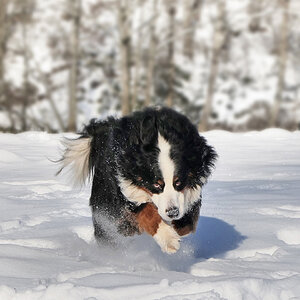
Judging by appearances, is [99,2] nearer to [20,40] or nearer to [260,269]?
[20,40]

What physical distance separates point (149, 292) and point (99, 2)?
18.5 metres

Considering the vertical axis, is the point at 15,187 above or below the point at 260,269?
below

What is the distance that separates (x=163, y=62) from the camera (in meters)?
21.6

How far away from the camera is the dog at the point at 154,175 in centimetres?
359

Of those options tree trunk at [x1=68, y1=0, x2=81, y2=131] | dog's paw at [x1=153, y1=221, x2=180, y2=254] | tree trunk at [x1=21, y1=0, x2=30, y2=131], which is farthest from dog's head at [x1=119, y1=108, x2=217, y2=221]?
tree trunk at [x1=21, y1=0, x2=30, y2=131]

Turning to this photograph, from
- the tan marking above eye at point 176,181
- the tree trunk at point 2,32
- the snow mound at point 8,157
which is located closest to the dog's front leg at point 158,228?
the tan marking above eye at point 176,181

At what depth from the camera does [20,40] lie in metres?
22.0

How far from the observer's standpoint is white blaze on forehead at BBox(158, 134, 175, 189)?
356 cm

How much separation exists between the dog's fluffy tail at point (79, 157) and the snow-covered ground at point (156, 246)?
0.39 meters

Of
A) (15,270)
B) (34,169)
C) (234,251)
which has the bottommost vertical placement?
(34,169)

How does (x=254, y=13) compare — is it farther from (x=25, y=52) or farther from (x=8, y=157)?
(x=8, y=157)

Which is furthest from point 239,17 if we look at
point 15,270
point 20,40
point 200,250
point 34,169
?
Answer: point 15,270

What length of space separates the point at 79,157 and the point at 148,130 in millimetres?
1092

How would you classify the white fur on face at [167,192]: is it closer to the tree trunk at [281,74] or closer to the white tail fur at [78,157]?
the white tail fur at [78,157]
